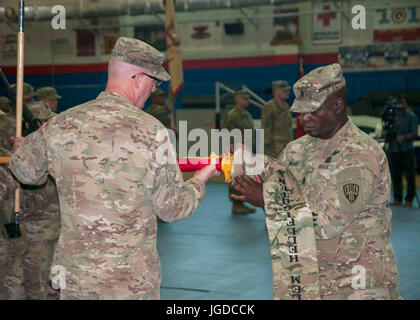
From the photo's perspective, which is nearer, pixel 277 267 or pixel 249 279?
pixel 277 267

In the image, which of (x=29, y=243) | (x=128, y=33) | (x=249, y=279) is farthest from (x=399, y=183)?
→ (x=128, y=33)

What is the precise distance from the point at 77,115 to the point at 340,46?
1382 centimetres

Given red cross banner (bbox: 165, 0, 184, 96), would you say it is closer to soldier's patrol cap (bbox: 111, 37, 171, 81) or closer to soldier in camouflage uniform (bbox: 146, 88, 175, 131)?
soldier in camouflage uniform (bbox: 146, 88, 175, 131)

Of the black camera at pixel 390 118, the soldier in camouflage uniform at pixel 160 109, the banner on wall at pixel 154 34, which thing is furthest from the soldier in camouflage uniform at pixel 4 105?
the banner on wall at pixel 154 34

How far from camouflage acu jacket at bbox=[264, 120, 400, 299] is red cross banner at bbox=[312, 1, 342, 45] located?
44.3 feet

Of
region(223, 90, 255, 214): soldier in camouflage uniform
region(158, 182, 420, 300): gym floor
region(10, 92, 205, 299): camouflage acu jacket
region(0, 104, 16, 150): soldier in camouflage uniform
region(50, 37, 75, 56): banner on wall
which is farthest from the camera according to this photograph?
region(50, 37, 75, 56): banner on wall

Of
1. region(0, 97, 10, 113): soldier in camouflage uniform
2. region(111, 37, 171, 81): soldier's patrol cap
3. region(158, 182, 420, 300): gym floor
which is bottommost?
region(158, 182, 420, 300): gym floor

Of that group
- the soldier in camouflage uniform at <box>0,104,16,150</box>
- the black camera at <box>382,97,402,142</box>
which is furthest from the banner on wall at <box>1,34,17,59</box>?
the soldier in camouflage uniform at <box>0,104,16,150</box>

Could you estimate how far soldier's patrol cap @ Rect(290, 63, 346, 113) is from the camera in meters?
2.54

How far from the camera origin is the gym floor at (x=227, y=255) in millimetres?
5539

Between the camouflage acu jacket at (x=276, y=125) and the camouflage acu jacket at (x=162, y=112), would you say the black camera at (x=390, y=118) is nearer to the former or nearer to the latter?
the camouflage acu jacket at (x=276, y=125)

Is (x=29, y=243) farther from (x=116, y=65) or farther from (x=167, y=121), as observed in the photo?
(x=167, y=121)
